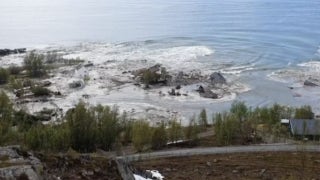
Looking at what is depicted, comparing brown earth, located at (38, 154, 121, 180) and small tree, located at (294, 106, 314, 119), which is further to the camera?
small tree, located at (294, 106, 314, 119)

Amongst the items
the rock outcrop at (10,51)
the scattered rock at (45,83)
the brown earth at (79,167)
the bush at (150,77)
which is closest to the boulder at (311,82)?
the bush at (150,77)

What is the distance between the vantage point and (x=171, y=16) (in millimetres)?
96688

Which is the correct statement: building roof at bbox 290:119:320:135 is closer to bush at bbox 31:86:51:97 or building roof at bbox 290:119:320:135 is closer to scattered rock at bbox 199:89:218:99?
scattered rock at bbox 199:89:218:99

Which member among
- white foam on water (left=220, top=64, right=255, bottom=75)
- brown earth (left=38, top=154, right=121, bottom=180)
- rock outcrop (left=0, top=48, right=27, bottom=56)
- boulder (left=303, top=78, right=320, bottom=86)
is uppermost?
rock outcrop (left=0, top=48, right=27, bottom=56)

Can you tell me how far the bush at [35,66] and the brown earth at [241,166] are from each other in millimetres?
30294

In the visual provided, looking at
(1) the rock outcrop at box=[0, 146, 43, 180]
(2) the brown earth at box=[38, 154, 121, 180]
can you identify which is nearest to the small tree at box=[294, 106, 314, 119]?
(2) the brown earth at box=[38, 154, 121, 180]

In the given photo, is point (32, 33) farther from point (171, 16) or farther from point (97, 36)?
point (171, 16)

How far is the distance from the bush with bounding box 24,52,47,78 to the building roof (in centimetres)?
2856

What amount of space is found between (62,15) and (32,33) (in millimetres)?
25661

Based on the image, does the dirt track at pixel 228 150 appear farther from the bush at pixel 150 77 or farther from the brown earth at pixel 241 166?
the bush at pixel 150 77

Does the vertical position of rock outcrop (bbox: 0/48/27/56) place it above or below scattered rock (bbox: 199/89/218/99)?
above

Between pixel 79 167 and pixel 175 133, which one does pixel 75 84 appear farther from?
pixel 79 167

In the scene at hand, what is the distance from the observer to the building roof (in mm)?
32031

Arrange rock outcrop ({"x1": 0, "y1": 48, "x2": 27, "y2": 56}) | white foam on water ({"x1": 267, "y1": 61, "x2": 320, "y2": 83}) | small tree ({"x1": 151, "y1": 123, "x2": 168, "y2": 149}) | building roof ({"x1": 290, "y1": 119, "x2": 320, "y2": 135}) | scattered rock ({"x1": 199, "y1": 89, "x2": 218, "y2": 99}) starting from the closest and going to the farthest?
1. small tree ({"x1": 151, "y1": 123, "x2": 168, "y2": 149})
2. building roof ({"x1": 290, "y1": 119, "x2": 320, "y2": 135})
3. scattered rock ({"x1": 199, "y1": 89, "x2": 218, "y2": 99})
4. white foam on water ({"x1": 267, "y1": 61, "x2": 320, "y2": 83})
5. rock outcrop ({"x1": 0, "y1": 48, "x2": 27, "y2": 56})
